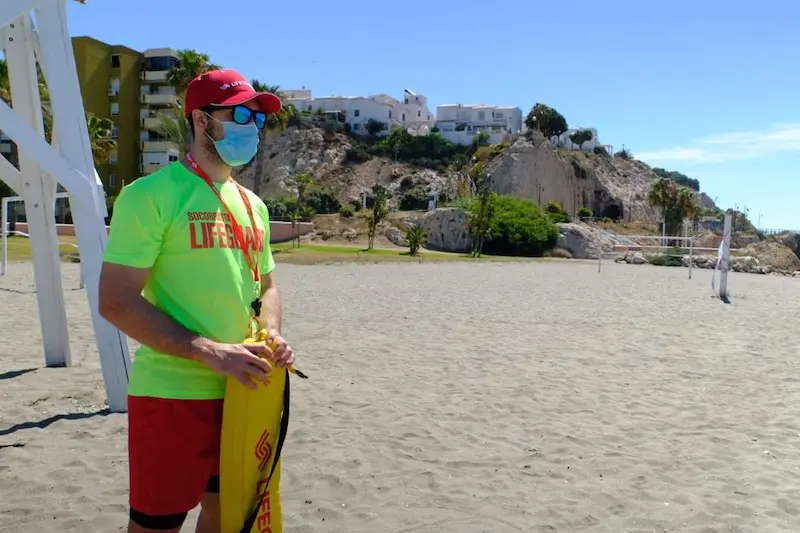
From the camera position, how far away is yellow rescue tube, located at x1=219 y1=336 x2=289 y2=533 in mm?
2111

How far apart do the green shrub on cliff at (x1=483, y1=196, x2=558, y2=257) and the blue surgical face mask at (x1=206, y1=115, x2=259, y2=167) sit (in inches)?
1883

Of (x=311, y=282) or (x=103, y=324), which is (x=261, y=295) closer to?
(x=103, y=324)

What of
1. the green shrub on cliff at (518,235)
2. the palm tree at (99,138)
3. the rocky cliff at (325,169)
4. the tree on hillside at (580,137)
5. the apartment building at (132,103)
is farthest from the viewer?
the tree on hillside at (580,137)

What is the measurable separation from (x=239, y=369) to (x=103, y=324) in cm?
385

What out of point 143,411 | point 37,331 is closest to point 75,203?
point 143,411

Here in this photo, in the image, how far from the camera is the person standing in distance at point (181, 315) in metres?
2.07

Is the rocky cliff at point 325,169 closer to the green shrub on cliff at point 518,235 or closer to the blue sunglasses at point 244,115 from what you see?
the green shrub on cliff at point 518,235

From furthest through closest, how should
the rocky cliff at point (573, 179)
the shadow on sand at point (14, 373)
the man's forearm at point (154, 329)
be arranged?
the rocky cliff at point (573, 179)
the shadow on sand at point (14, 373)
the man's forearm at point (154, 329)

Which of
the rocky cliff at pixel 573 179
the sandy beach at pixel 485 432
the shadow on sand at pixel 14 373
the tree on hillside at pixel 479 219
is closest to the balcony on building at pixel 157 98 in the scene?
the tree on hillside at pixel 479 219

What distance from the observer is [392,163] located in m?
94.1

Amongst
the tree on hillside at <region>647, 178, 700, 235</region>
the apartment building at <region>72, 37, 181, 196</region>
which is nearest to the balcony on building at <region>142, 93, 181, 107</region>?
the apartment building at <region>72, 37, 181, 196</region>

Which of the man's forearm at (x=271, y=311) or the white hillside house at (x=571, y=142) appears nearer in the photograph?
the man's forearm at (x=271, y=311)

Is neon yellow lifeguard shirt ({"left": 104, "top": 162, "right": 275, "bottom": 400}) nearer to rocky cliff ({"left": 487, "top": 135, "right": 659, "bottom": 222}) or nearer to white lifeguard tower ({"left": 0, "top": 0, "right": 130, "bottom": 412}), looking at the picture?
white lifeguard tower ({"left": 0, "top": 0, "right": 130, "bottom": 412})

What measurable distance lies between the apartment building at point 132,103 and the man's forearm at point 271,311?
6107cm
